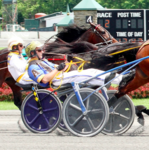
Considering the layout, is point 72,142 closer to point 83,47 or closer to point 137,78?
point 137,78

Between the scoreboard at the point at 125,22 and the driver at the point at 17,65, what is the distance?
270 inches

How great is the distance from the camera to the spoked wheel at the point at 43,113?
564 cm

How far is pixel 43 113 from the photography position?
5711 mm

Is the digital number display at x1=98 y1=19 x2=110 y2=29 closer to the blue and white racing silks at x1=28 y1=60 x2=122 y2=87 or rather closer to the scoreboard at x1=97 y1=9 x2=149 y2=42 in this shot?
the scoreboard at x1=97 y1=9 x2=149 y2=42

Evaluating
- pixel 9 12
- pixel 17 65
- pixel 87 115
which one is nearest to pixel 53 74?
pixel 87 115

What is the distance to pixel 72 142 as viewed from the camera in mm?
5020

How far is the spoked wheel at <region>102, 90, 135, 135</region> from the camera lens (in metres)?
5.72

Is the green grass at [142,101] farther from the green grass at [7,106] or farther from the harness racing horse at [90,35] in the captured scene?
the green grass at [7,106]

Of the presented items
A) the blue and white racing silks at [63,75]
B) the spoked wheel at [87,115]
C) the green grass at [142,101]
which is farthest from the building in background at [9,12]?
the spoked wheel at [87,115]

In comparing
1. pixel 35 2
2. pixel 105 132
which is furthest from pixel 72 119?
pixel 35 2

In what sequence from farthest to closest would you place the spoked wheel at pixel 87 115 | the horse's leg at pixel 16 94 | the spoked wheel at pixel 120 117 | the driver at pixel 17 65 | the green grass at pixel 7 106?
the green grass at pixel 7 106 < the horse's leg at pixel 16 94 < the driver at pixel 17 65 < the spoked wheel at pixel 120 117 < the spoked wheel at pixel 87 115

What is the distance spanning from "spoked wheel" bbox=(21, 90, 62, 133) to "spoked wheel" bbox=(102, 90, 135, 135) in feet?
2.47

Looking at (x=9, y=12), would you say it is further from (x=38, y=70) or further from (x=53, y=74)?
(x=53, y=74)

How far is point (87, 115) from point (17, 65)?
1430 millimetres
